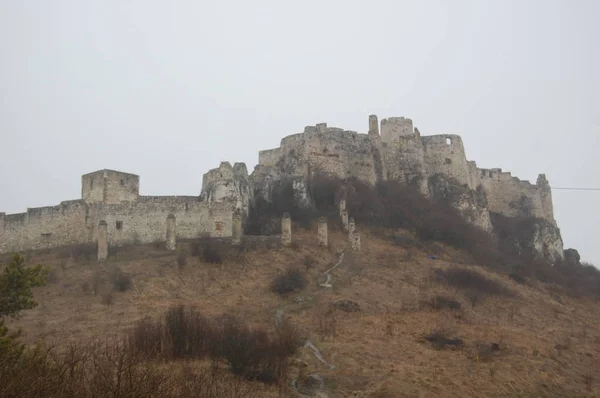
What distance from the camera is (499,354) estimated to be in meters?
21.5

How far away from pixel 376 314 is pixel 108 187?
18.7m

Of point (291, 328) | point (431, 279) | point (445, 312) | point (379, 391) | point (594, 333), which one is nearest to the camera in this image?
point (379, 391)

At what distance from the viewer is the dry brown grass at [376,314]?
747 inches

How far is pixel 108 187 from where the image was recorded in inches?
1388

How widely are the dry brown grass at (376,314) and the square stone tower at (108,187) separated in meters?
5.13

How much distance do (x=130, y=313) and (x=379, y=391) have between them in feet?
35.0

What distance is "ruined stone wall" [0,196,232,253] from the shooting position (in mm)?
32750

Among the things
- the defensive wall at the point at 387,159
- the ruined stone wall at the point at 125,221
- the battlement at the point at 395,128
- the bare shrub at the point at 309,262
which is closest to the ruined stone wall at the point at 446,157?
the defensive wall at the point at 387,159

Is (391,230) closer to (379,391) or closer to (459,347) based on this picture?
(459,347)

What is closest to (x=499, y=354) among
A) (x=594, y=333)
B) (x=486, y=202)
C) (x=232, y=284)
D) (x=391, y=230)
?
(x=594, y=333)

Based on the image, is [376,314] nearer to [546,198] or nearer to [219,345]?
[219,345]

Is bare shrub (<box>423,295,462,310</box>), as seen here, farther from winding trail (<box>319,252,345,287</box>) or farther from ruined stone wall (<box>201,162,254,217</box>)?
ruined stone wall (<box>201,162,254,217</box>)

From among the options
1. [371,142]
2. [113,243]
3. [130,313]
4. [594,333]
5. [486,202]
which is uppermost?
[371,142]

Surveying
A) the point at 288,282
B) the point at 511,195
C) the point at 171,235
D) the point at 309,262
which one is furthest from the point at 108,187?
the point at 511,195
